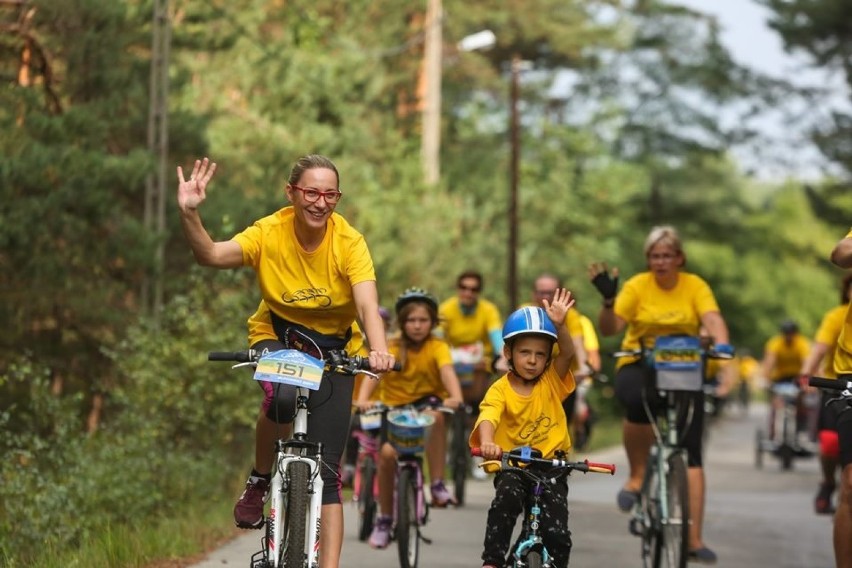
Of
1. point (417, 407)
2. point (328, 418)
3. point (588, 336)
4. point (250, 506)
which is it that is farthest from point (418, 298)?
point (588, 336)

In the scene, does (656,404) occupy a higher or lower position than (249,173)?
lower

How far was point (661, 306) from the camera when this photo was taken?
37.1 ft

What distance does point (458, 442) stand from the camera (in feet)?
53.0

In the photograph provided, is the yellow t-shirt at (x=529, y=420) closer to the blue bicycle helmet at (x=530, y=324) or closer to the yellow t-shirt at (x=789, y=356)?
the blue bicycle helmet at (x=530, y=324)

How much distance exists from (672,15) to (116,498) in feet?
156

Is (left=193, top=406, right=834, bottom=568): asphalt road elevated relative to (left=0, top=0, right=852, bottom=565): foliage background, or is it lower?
lower

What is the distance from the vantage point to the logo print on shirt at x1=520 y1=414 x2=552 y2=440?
8.33 metres

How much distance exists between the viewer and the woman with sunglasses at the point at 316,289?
7.65m

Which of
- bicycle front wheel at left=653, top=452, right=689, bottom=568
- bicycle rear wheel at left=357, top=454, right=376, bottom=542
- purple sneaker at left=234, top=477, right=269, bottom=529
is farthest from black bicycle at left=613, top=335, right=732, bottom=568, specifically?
purple sneaker at left=234, top=477, right=269, bottom=529

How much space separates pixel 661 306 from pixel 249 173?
42.9ft

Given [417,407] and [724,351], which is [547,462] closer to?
[724,351]

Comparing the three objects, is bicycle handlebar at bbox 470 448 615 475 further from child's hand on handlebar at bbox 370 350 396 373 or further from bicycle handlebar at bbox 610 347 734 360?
bicycle handlebar at bbox 610 347 734 360

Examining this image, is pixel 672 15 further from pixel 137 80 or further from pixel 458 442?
pixel 458 442

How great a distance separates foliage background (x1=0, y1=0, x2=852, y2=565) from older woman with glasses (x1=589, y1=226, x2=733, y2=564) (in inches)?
143
